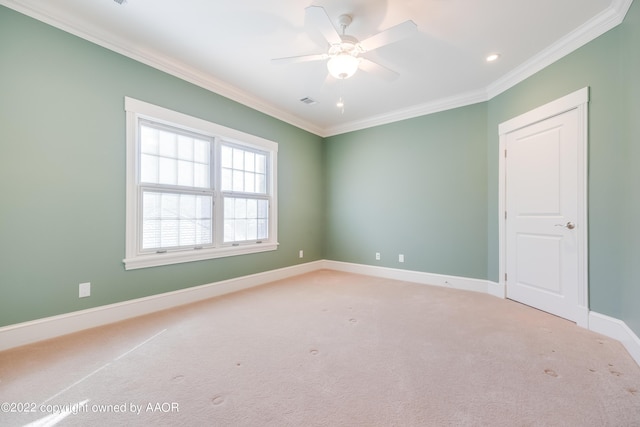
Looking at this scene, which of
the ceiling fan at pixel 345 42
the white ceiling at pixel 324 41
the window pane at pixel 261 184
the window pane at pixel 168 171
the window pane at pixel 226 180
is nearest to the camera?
the ceiling fan at pixel 345 42

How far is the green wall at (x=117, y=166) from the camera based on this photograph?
2.02 m

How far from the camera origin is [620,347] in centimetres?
203

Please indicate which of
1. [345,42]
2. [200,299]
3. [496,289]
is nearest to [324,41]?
[345,42]

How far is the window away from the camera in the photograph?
2.70 meters

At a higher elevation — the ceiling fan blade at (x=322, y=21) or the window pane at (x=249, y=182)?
the ceiling fan blade at (x=322, y=21)

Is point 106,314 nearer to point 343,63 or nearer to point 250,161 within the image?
point 250,161

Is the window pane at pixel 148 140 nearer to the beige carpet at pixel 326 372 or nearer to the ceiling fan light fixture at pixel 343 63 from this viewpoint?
the beige carpet at pixel 326 372

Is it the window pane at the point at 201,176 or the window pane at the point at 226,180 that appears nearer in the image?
the window pane at the point at 201,176

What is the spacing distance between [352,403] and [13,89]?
3.43 m

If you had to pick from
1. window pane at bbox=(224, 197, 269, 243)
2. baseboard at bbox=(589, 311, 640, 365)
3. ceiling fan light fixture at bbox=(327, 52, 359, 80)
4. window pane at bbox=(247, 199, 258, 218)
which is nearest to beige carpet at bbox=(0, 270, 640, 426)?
baseboard at bbox=(589, 311, 640, 365)

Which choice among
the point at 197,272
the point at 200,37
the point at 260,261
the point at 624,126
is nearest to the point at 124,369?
the point at 197,272

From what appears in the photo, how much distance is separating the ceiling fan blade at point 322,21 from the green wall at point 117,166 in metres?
2.01

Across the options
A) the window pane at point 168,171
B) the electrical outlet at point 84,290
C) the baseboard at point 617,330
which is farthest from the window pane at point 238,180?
the baseboard at point 617,330

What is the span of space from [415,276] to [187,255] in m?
3.37
